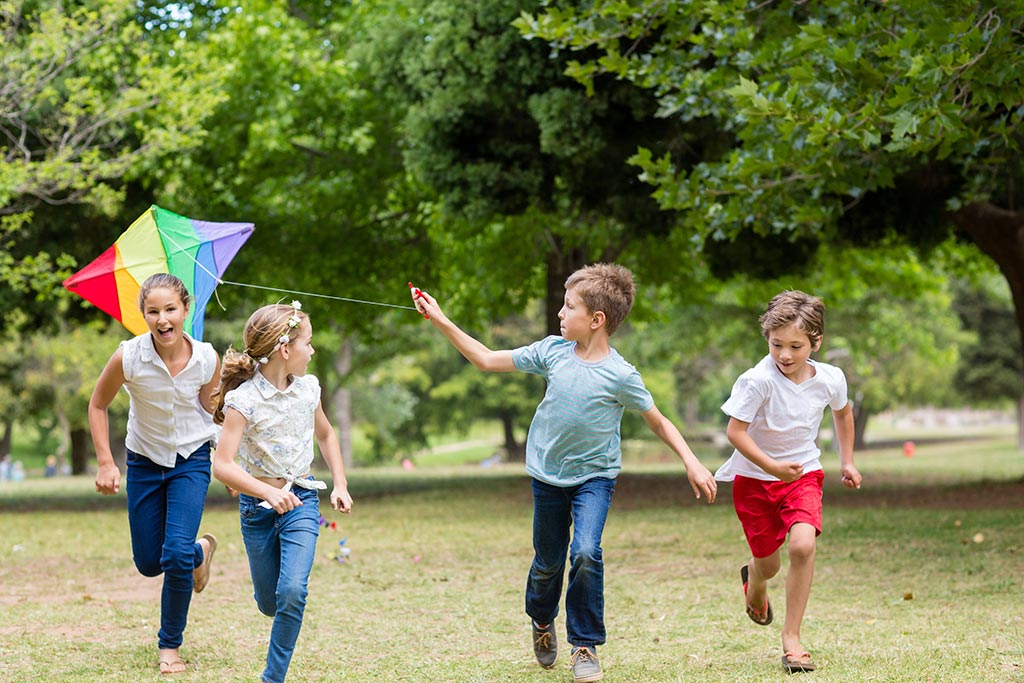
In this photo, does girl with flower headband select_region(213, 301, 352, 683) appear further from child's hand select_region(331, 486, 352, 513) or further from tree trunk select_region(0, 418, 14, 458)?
tree trunk select_region(0, 418, 14, 458)

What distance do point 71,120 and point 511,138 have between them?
5053 mm

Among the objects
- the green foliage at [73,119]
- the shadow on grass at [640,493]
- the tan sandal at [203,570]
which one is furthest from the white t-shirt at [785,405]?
the green foliage at [73,119]

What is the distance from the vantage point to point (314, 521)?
16.2 feet

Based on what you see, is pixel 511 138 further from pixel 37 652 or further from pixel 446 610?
pixel 37 652

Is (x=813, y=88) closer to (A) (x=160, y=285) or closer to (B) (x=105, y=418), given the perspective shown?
(A) (x=160, y=285)

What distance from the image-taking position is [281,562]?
4809mm

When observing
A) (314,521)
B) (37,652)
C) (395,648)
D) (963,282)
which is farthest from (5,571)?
(963,282)

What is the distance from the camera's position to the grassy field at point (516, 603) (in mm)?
5602

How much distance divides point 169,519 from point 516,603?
2752 mm

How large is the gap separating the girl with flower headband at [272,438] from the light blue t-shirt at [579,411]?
0.93m

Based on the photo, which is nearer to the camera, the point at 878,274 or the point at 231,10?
the point at 231,10

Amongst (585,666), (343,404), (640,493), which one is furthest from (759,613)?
(343,404)

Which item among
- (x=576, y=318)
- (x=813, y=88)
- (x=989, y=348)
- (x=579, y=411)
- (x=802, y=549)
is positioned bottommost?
(x=802, y=549)

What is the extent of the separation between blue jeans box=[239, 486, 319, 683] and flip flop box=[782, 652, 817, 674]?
7.18 feet
